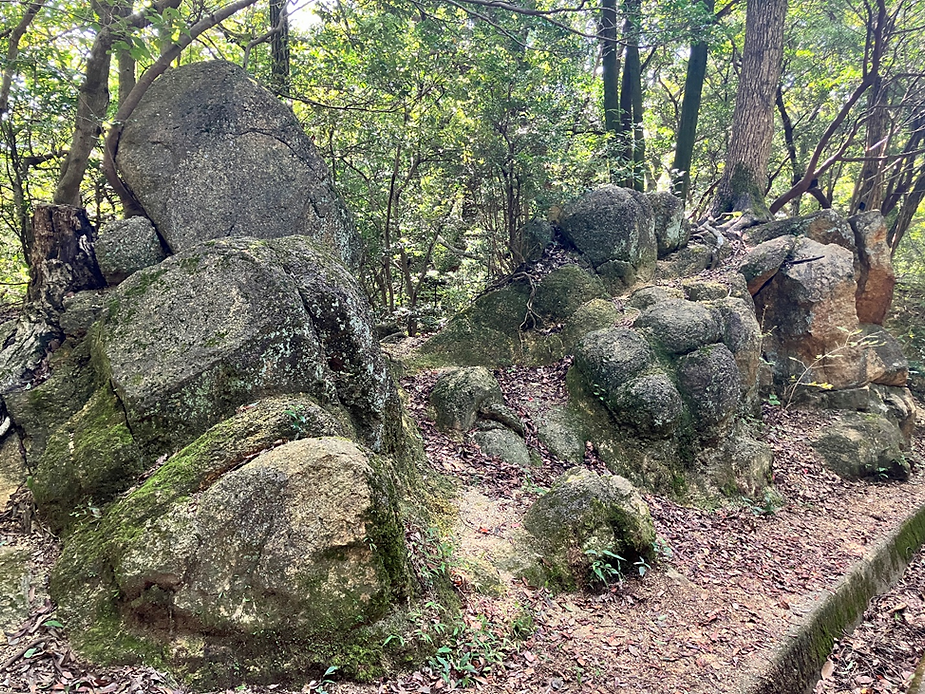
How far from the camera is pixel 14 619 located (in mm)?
3166

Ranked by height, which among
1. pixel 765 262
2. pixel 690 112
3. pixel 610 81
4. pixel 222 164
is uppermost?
pixel 610 81

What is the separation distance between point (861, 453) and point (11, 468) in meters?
10.3

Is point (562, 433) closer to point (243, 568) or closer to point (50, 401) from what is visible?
point (243, 568)

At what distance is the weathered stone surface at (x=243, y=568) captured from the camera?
3.14 meters

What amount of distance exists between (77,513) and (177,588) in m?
1.18

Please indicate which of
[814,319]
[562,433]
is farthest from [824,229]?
[562,433]

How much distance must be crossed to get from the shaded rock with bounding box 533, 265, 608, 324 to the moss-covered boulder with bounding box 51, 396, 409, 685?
5966 millimetres

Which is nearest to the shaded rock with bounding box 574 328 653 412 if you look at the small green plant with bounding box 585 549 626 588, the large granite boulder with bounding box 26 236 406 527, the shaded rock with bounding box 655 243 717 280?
the small green plant with bounding box 585 549 626 588

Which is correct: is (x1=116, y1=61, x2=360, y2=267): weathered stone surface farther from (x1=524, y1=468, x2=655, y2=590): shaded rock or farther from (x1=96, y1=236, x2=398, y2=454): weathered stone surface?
(x1=524, y1=468, x2=655, y2=590): shaded rock

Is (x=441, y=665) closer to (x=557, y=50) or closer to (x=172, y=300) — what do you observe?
(x=172, y=300)

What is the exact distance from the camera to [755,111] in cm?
1190

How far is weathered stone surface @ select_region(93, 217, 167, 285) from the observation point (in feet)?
18.6

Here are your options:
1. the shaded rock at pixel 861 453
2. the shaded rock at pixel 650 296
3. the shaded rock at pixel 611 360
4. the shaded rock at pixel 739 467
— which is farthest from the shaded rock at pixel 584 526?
the shaded rock at pixel 861 453

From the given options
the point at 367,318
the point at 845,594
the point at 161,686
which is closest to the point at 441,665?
the point at 161,686
